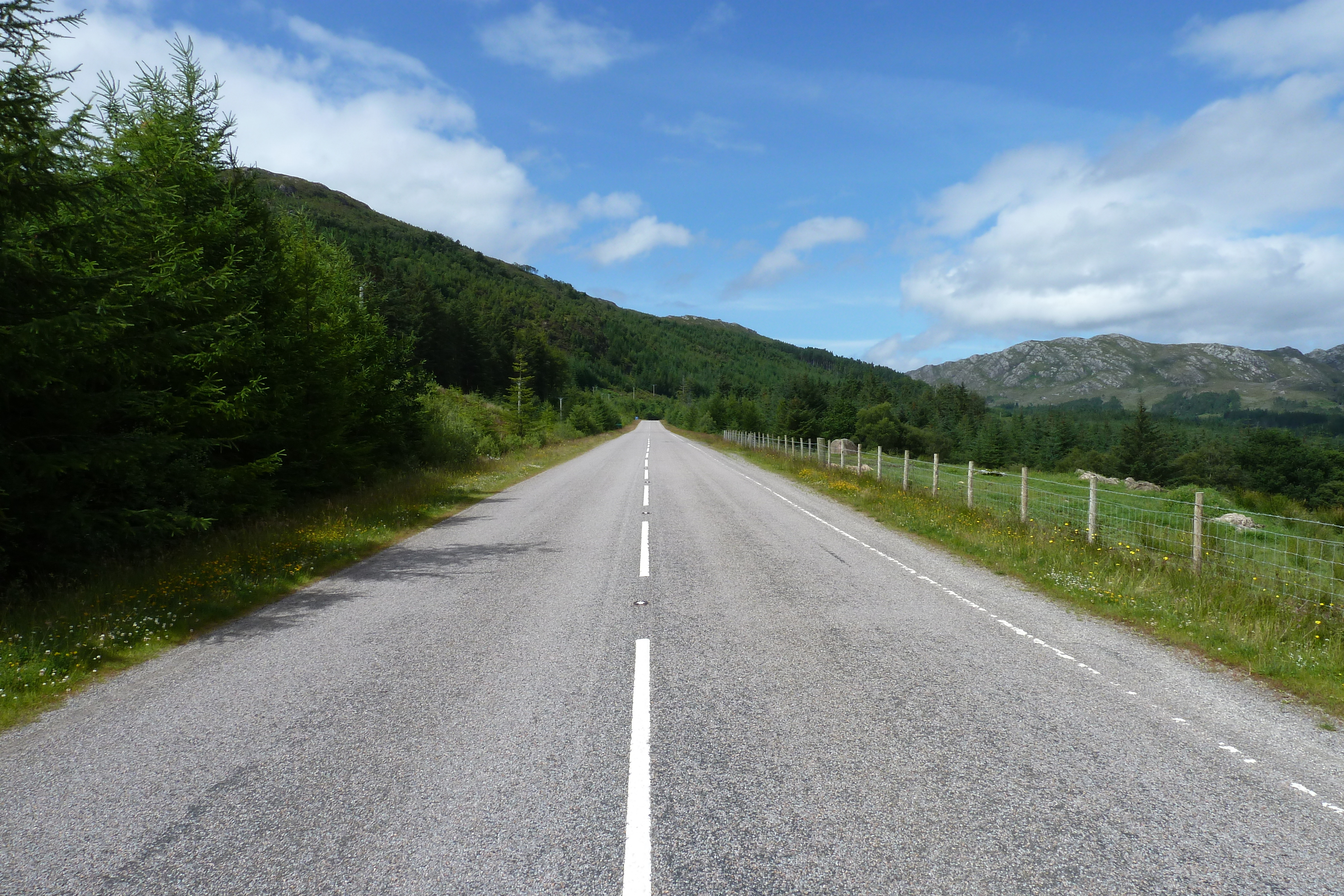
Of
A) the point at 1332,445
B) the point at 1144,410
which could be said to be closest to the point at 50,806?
the point at 1332,445

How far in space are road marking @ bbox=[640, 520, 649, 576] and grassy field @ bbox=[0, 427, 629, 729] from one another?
4.19 metres

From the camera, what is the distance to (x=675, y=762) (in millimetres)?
3672

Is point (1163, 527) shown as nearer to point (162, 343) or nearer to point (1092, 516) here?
point (1092, 516)

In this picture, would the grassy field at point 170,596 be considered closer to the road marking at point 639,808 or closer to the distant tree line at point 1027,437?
the road marking at point 639,808

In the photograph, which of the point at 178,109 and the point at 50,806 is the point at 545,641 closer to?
the point at 50,806

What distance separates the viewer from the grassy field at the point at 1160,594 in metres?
5.43

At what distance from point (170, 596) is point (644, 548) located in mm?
5908

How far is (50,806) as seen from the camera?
3.28 meters

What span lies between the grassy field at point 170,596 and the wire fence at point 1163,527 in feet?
32.7

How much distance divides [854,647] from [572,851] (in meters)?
3.50

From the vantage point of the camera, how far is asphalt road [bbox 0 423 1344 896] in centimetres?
280

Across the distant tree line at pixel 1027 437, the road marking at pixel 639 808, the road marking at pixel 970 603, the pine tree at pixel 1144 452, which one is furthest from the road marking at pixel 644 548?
the pine tree at pixel 1144 452

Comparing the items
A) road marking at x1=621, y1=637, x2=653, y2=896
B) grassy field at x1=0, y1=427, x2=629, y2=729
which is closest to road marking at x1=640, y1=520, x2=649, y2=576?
road marking at x1=621, y1=637, x2=653, y2=896

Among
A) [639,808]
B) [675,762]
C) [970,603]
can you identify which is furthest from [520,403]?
[639,808]
